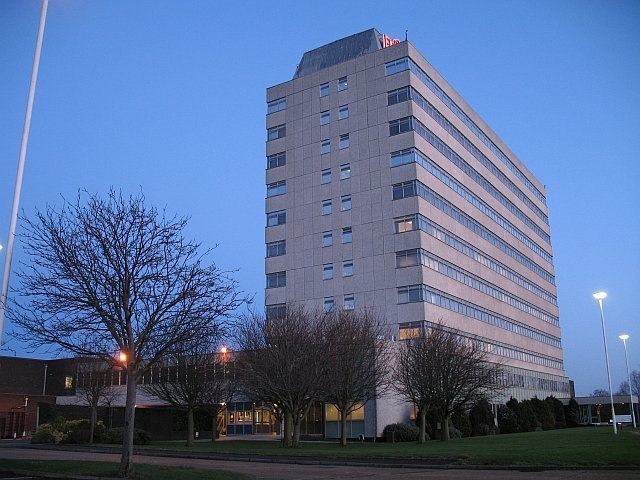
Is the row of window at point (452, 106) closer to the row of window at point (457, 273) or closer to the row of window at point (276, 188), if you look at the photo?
the row of window at point (276, 188)

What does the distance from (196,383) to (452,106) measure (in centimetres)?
4309

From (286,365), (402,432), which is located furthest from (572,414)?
(286,365)

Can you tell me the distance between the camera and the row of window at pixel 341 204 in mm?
65000

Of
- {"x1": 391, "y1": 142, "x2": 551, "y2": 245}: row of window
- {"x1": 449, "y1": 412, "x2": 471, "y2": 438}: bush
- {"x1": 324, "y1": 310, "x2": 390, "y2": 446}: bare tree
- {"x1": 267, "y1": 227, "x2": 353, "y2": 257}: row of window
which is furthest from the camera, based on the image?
{"x1": 267, "y1": 227, "x2": 353, "y2": 257}: row of window

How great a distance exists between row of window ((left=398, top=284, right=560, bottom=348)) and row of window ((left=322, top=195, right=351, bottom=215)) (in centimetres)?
1018

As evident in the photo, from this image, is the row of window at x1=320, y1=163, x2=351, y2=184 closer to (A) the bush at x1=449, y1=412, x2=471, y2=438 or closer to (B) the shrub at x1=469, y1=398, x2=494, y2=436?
(B) the shrub at x1=469, y1=398, x2=494, y2=436

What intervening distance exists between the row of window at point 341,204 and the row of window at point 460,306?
1018 centimetres

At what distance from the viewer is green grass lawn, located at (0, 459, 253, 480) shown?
1941cm

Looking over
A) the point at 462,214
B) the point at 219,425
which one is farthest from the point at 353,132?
the point at 219,425

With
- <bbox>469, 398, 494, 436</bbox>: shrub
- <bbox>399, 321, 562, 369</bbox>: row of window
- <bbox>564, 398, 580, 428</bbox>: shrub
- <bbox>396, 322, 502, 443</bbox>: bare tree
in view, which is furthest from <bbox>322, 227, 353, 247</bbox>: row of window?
<bbox>564, 398, 580, 428</bbox>: shrub

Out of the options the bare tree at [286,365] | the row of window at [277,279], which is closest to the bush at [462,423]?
the bare tree at [286,365]

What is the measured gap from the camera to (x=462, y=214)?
70.1 meters

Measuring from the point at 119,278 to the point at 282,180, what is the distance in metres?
49.1

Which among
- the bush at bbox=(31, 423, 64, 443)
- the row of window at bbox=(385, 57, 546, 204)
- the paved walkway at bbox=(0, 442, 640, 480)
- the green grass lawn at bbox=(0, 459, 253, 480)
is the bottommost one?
the paved walkway at bbox=(0, 442, 640, 480)
